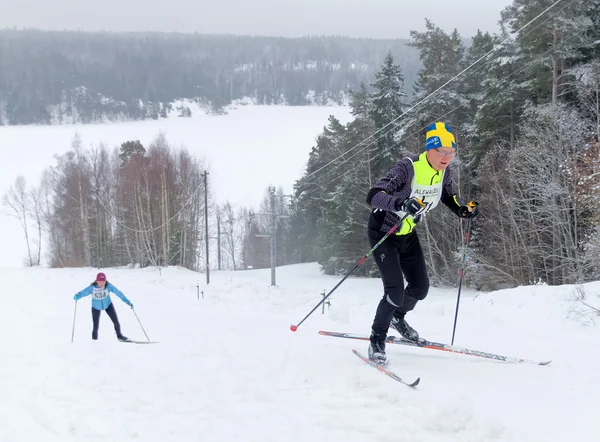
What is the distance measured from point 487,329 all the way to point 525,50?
2199 centimetres

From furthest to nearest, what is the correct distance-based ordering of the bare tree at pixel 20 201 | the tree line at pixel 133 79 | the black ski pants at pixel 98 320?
the tree line at pixel 133 79 < the bare tree at pixel 20 201 < the black ski pants at pixel 98 320

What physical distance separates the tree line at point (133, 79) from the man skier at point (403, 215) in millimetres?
107098

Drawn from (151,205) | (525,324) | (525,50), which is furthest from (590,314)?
(151,205)

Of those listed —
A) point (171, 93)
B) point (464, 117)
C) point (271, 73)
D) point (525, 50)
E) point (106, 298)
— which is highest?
point (271, 73)

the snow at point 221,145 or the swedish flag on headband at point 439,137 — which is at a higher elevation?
the snow at point 221,145

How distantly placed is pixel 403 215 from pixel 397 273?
22.4 inches

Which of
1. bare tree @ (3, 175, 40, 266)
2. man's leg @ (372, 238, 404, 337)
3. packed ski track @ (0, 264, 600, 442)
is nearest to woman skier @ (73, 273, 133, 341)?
packed ski track @ (0, 264, 600, 442)

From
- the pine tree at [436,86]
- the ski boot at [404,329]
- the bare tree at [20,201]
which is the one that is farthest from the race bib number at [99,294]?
the bare tree at [20,201]

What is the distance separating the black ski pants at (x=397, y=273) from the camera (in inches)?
169

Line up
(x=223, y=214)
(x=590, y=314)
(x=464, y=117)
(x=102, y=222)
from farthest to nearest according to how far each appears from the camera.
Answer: (x=223, y=214), (x=102, y=222), (x=464, y=117), (x=590, y=314)

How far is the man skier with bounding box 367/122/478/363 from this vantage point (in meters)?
4.19

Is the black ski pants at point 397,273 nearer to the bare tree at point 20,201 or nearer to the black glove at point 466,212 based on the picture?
the black glove at point 466,212

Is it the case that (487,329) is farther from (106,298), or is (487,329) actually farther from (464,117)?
(464,117)

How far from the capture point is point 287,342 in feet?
18.0
